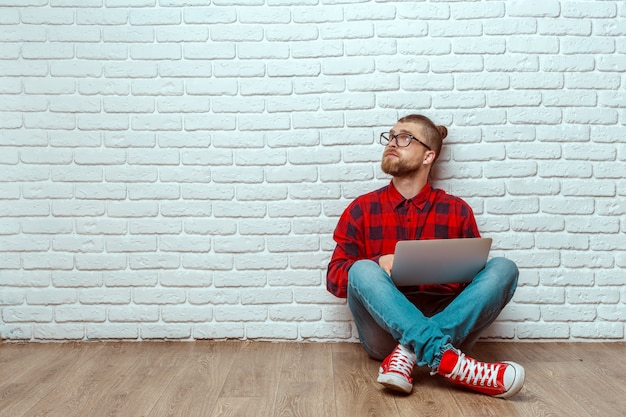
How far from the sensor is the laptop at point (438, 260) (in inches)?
93.7

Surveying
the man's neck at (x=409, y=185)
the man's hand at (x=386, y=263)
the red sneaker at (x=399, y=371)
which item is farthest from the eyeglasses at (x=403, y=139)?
the red sneaker at (x=399, y=371)

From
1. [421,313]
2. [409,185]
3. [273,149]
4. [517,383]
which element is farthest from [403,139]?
[517,383]

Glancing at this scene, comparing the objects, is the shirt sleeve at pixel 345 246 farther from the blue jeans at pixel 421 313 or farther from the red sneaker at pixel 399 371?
the red sneaker at pixel 399 371

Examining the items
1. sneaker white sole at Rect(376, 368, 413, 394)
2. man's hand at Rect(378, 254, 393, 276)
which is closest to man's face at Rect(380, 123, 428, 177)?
man's hand at Rect(378, 254, 393, 276)

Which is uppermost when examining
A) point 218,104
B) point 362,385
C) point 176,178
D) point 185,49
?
point 185,49

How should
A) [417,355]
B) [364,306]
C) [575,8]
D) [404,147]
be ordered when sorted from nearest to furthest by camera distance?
[417,355]
[364,306]
[404,147]
[575,8]

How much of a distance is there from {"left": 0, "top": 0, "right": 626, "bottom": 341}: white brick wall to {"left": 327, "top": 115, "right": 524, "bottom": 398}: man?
0.76 ft

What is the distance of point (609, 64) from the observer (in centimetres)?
306

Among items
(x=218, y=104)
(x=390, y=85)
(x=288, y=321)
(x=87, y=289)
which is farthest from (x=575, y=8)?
(x=87, y=289)

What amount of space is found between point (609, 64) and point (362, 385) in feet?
6.03

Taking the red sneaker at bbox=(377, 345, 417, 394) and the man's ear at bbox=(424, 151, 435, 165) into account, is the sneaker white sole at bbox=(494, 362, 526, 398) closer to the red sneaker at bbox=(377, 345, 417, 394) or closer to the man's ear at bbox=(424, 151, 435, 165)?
the red sneaker at bbox=(377, 345, 417, 394)

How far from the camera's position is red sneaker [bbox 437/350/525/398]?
7.08ft

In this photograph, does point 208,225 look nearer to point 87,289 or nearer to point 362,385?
point 87,289

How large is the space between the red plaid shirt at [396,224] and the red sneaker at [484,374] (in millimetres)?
588
